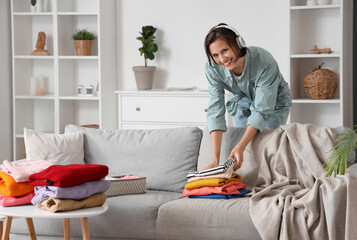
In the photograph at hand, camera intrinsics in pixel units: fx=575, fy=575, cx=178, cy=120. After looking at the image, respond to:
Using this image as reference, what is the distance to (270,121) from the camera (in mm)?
3340

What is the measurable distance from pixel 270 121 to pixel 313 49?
59.7 inches

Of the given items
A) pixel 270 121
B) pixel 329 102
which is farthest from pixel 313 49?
pixel 270 121

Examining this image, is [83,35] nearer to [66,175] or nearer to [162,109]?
[162,109]

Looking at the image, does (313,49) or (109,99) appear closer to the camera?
(313,49)

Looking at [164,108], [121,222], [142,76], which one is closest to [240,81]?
[121,222]

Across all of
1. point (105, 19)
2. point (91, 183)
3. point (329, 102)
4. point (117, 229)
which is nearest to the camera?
point (91, 183)

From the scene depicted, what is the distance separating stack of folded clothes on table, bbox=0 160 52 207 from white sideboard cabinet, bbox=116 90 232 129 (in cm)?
229

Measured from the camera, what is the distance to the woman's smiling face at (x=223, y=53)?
290 cm

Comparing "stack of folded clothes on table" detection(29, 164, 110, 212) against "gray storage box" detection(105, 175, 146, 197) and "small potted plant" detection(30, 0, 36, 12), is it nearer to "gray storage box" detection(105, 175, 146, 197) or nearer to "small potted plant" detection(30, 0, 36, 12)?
"gray storage box" detection(105, 175, 146, 197)

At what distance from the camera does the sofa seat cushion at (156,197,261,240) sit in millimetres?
2646

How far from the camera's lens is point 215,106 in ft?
10.5

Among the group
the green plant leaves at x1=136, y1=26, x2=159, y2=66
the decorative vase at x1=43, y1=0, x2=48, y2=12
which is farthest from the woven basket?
the decorative vase at x1=43, y1=0, x2=48, y2=12

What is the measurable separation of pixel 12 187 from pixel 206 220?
0.90 metres

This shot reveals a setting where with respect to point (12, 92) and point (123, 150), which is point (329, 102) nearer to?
point (123, 150)
